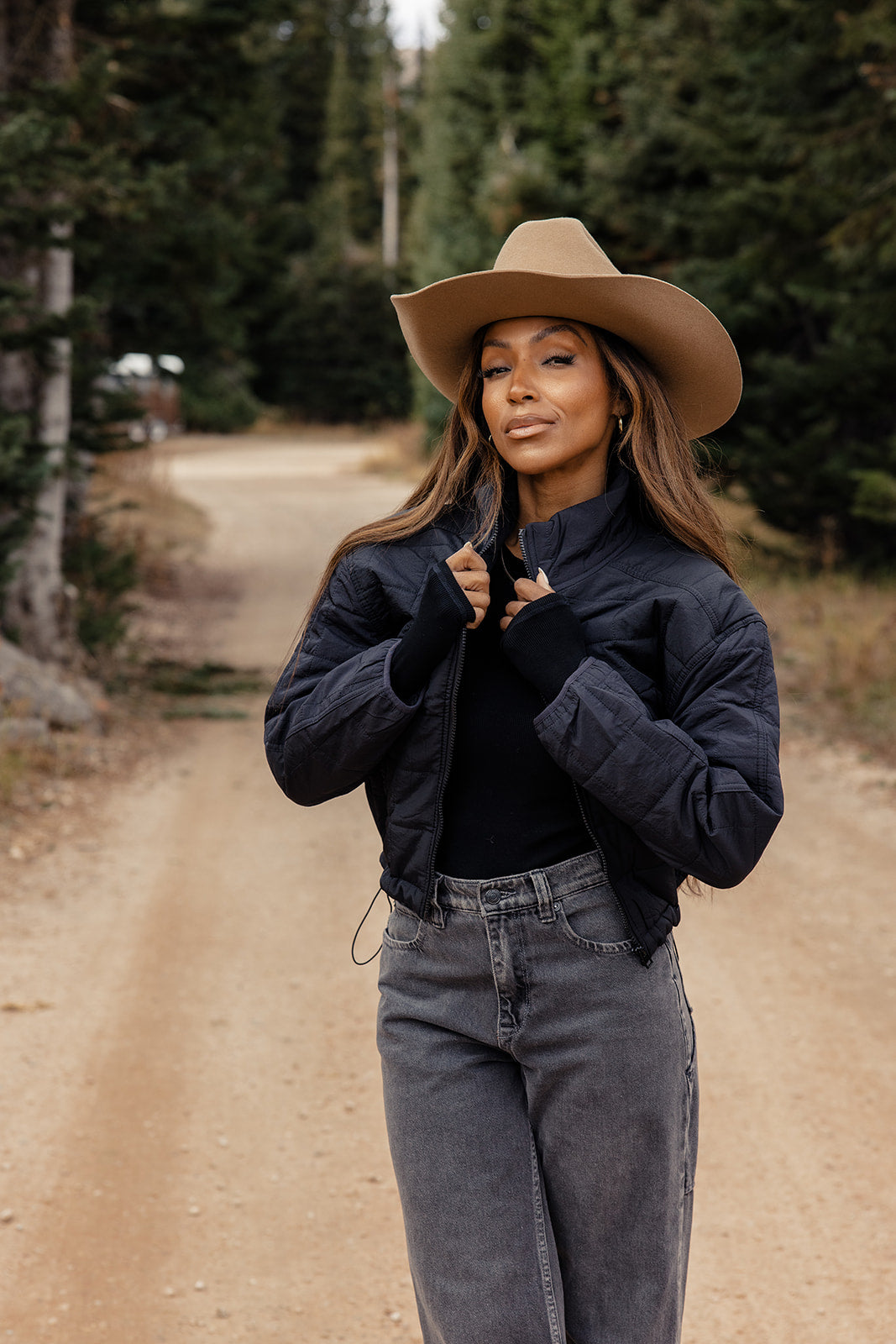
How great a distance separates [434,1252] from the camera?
78.5 inches

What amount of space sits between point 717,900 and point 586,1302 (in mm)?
4166

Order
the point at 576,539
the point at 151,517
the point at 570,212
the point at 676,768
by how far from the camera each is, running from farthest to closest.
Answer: the point at 151,517 → the point at 570,212 → the point at 576,539 → the point at 676,768

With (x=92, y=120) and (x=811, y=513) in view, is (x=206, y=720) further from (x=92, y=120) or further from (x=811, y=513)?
(x=811, y=513)

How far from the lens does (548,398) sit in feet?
6.98

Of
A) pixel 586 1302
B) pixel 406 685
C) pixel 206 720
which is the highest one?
pixel 406 685

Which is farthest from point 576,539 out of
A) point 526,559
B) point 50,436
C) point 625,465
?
point 50,436

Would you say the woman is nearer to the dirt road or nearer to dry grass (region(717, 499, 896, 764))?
the dirt road

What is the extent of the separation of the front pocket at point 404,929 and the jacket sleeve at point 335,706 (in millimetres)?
228

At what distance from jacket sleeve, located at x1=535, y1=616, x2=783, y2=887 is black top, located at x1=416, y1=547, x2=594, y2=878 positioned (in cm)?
12

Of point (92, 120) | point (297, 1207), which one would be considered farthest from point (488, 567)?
point (92, 120)

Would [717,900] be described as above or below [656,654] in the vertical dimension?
below

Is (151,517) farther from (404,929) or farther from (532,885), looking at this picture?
(532,885)

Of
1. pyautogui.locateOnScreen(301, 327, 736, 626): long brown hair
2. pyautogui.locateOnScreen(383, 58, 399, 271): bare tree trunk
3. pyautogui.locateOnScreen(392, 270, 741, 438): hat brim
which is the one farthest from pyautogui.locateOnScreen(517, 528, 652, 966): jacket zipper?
pyautogui.locateOnScreen(383, 58, 399, 271): bare tree trunk

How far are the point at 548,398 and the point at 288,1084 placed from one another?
3.09 m
